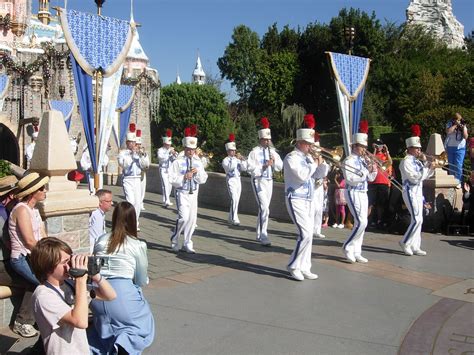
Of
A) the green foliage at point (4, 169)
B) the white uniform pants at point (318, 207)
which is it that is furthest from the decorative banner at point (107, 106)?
the white uniform pants at point (318, 207)

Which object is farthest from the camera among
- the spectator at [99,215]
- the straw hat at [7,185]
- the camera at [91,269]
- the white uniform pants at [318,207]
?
the white uniform pants at [318,207]

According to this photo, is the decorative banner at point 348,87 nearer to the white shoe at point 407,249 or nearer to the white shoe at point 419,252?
the white shoe at point 407,249

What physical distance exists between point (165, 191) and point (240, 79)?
39.5 m

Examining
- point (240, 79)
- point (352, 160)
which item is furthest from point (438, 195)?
point (240, 79)

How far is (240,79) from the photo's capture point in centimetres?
5381

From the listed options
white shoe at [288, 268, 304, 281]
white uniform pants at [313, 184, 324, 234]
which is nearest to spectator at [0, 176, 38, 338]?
white shoe at [288, 268, 304, 281]

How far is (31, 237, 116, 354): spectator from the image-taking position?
321 cm

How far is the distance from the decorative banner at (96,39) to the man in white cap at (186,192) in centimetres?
210

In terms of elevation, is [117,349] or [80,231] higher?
[80,231]

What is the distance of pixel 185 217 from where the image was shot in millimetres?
9062

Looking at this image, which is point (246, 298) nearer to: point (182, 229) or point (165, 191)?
point (182, 229)

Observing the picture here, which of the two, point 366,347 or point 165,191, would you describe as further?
point 165,191

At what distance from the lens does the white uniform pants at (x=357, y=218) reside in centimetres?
832

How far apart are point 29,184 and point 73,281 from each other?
1.63 metres
